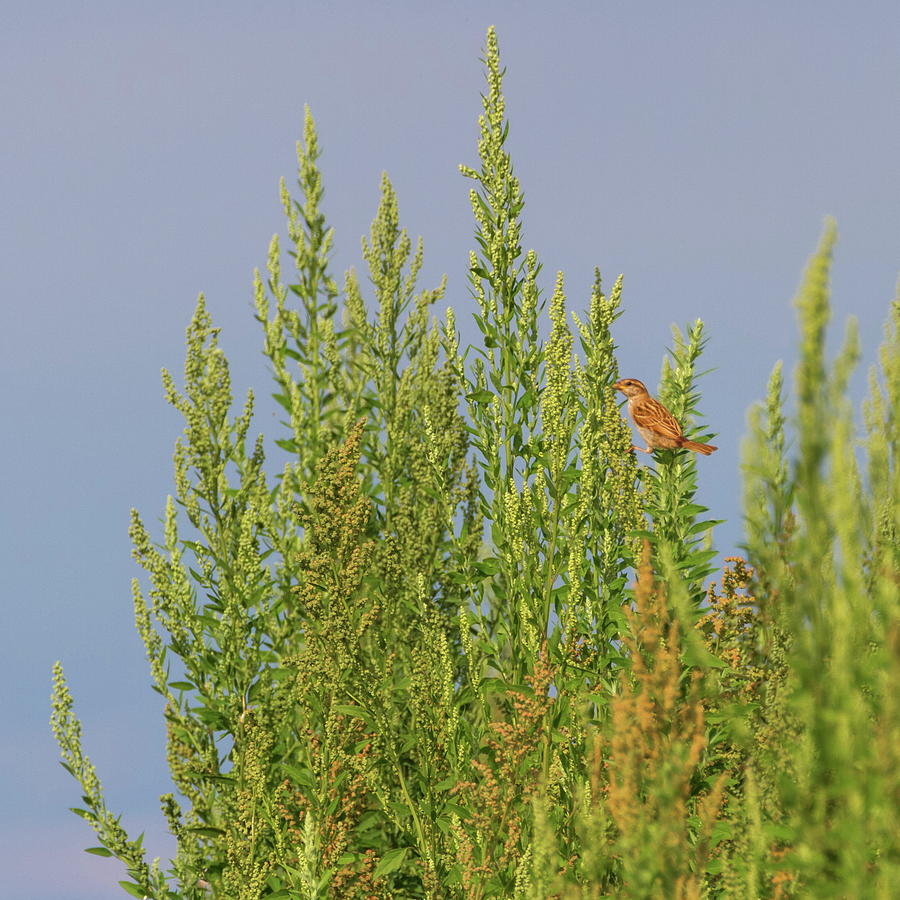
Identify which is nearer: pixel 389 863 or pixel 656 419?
pixel 389 863

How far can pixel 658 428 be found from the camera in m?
7.15

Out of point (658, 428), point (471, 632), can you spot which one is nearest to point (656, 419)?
point (658, 428)

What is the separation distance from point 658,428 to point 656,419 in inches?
3.7

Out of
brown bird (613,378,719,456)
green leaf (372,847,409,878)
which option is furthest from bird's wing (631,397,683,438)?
green leaf (372,847,409,878)

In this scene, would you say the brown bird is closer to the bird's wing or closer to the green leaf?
the bird's wing

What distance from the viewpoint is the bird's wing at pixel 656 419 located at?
7.14 m

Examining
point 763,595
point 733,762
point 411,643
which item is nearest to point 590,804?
point 733,762

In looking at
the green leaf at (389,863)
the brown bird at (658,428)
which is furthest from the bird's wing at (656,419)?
the green leaf at (389,863)

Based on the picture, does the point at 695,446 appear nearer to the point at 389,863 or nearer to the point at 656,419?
the point at 656,419

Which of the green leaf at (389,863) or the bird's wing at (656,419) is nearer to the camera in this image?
the green leaf at (389,863)

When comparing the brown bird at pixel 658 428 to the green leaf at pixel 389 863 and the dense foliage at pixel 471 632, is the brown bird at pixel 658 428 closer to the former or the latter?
the dense foliage at pixel 471 632

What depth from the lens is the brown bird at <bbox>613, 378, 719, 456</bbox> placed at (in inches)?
281

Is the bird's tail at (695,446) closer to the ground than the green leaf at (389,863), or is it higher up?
higher up

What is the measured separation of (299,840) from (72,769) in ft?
4.70
